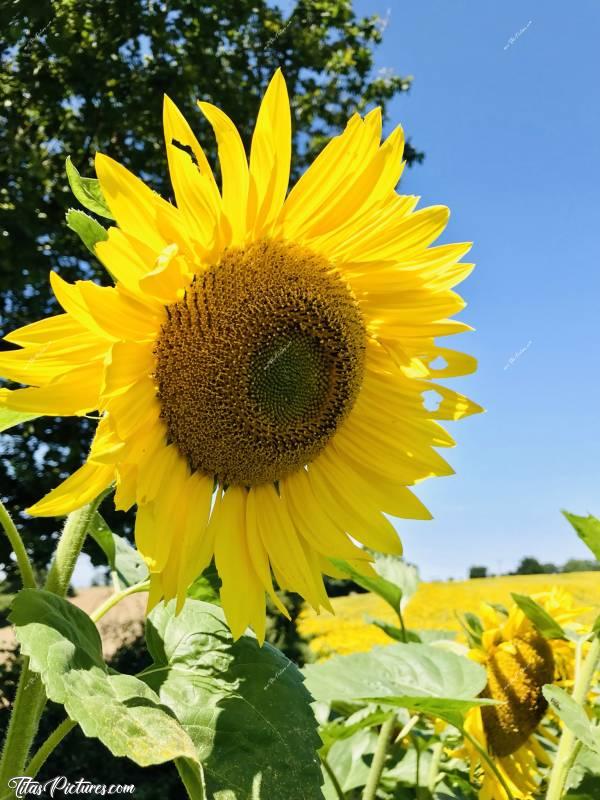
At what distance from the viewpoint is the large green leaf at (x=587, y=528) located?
1.52 m

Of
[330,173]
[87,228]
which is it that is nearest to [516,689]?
[330,173]

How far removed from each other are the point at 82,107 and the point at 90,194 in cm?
757

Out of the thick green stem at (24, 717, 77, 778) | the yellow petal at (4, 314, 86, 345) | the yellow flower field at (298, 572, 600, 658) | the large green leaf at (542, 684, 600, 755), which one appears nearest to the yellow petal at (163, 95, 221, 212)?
the yellow petal at (4, 314, 86, 345)

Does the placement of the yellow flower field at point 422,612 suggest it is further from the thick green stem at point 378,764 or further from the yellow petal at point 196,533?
the yellow petal at point 196,533

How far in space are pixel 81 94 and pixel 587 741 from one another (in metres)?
7.79

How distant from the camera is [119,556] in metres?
1.53

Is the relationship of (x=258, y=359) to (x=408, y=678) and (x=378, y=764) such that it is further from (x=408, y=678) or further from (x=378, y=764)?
(x=378, y=764)

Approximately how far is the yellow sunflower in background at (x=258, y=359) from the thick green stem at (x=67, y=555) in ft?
0.23

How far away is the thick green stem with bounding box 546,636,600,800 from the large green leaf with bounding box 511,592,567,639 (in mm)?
135

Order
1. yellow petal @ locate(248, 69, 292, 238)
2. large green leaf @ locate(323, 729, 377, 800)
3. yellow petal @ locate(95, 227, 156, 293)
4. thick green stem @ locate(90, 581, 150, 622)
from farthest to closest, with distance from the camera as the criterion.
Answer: large green leaf @ locate(323, 729, 377, 800)
thick green stem @ locate(90, 581, 150, 622)
yellow petal @ locate(248, 69, 292, 238)
yellow petal @ locate(95, 227, 156, 293)

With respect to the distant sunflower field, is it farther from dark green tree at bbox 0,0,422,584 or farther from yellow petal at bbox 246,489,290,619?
dark green tree at bbox 0,0,422,584

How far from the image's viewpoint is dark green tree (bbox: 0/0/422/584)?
6914 mm

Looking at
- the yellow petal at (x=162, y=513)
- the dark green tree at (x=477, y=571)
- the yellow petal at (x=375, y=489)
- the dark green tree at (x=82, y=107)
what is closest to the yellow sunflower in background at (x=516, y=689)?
the yellow petal at (x=375, y=489)

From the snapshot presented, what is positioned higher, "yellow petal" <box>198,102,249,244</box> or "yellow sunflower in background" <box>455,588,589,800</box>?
"yellow petal" <box>198,102,249,244</box>
